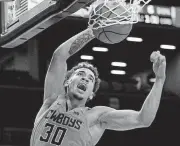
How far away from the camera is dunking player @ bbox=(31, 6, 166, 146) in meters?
5.79

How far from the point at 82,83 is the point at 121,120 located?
1.52ft

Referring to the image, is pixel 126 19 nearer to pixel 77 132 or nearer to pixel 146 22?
pixel 77 132

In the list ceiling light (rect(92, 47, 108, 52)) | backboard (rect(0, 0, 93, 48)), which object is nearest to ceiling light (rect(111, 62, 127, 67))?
ceiling light (rect(92, 47, 108, 52))

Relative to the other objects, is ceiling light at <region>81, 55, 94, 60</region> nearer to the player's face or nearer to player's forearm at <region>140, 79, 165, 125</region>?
the player's face

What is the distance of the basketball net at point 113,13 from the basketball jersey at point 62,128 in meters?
0.76

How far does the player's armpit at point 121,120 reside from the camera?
5.68 meters

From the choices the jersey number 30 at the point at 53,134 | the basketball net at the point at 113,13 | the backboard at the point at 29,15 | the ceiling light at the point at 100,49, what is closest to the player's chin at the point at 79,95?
the jersey number 30 at the point at 53,134

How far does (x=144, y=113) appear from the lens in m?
5.55

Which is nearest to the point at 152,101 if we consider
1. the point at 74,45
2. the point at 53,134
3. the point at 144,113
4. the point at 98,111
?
the point at 144,113

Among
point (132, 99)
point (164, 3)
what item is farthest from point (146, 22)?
point (132, 99)

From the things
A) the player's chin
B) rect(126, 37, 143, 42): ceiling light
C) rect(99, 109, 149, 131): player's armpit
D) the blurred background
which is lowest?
the blurred background

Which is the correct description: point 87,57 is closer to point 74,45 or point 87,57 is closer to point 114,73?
point 114,73

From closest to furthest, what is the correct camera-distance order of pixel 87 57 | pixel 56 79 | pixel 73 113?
1. pixel 73 113
2. pixel 56 79
3. pixel 87 57

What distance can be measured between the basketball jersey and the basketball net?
0.76m
